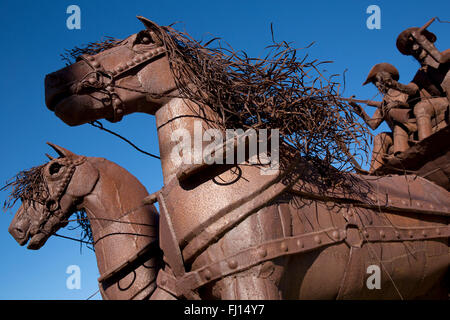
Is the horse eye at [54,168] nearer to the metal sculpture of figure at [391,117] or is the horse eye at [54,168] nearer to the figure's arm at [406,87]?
the metal sculpture of figure at [391,117]

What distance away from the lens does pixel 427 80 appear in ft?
15.0

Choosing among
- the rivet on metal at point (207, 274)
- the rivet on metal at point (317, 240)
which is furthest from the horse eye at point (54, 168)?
the rivet on metal at point (317, 240)

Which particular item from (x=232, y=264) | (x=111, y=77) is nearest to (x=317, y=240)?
(x=232, y=264)

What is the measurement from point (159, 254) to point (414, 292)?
5.55 ft

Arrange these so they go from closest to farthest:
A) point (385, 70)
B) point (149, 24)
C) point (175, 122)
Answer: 1. point (175, 122)
2. point (149, 24)
3. point (385, 70)

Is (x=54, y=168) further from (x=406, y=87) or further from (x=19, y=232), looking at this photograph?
(x=406, y=87)

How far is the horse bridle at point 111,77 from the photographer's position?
235 centimetres

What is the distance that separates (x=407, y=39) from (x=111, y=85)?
3.55 m

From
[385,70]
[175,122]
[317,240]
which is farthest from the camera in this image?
[385,70]

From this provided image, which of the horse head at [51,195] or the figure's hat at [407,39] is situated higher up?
the figure's hat at [407,39]

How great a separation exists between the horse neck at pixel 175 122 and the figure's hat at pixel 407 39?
320cm
